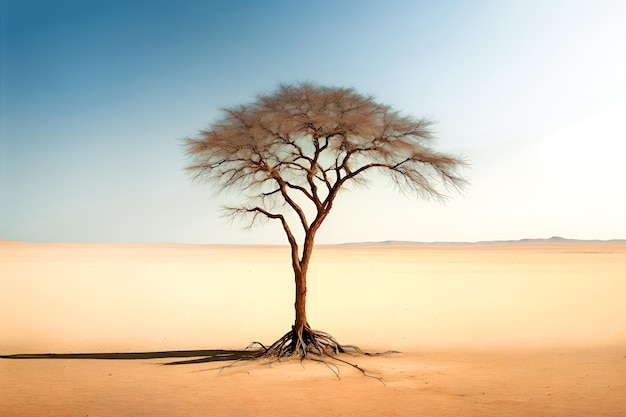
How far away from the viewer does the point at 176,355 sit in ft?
49.8

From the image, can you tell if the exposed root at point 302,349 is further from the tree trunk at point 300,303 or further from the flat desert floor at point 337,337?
the flat desert floor at point 337,337

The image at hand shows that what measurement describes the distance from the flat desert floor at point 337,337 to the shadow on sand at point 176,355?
215 mm

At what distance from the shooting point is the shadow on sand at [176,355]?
46.7 feet

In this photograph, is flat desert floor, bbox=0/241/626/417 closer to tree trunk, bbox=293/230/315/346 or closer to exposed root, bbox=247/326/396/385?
exposed root, bbox=247/326/396/385

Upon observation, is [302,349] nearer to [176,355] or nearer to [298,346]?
[298,346]

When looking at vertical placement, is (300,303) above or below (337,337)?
above

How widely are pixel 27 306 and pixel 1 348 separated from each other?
1010 centimetres

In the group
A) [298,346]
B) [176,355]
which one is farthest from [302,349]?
[176,355]

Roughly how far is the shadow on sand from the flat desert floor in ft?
0.71

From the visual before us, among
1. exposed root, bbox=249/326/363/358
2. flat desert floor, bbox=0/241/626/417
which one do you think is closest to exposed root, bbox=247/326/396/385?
exposed root, bbox=249/326/363/358

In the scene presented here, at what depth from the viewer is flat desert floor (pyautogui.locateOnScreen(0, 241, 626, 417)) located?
1005cm

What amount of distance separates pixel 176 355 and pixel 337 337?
5298 millimetres

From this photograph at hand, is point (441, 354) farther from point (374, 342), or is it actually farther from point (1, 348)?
point (1, 348)

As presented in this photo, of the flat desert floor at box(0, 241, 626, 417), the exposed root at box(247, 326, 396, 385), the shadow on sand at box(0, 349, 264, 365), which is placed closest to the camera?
the flat desert floor at box(0, 241, 626, 417)
